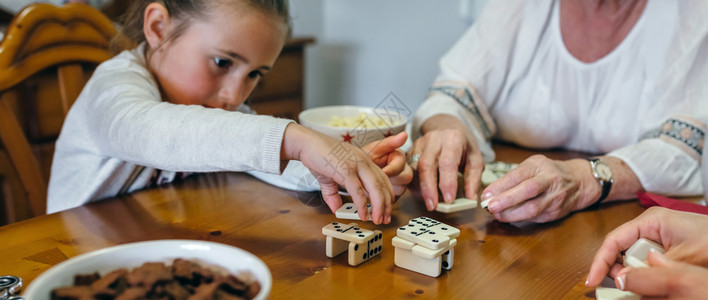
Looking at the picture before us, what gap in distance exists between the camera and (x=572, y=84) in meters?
1.37

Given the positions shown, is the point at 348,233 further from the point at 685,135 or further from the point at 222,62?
the point at 685,135

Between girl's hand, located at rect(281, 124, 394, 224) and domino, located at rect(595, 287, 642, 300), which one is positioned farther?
girl's hand, located at rect(281, 124, 394, 224)

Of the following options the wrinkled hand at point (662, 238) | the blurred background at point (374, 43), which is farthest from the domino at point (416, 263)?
the blurred background at point (374, 43)

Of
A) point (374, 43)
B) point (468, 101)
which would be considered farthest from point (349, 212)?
point (374, 43)

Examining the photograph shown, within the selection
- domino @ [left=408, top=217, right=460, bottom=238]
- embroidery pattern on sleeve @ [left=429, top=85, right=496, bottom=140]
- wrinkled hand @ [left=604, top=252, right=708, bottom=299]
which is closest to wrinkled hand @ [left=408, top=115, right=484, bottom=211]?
domino @ [left=408, top=217, right=460, bottom=238]

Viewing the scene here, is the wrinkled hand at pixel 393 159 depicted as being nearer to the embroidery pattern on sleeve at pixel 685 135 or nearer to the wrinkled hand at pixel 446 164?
the wrinkled hand at pixel 446 164

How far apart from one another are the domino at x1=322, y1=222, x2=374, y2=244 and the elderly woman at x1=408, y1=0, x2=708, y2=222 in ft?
0.90

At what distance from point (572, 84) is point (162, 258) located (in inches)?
45.7

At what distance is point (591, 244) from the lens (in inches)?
31.0


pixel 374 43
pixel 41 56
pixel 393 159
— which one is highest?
pixel 41 56

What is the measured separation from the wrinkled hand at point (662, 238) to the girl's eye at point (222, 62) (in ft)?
2.34

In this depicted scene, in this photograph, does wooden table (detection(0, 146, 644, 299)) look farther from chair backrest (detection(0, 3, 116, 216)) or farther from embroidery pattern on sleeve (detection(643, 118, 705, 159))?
chair backrest (detection(0, 3, 116, 216))

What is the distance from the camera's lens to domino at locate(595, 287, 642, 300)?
1.90 feet

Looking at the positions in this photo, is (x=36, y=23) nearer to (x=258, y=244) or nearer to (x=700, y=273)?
(x=258, y=244)
